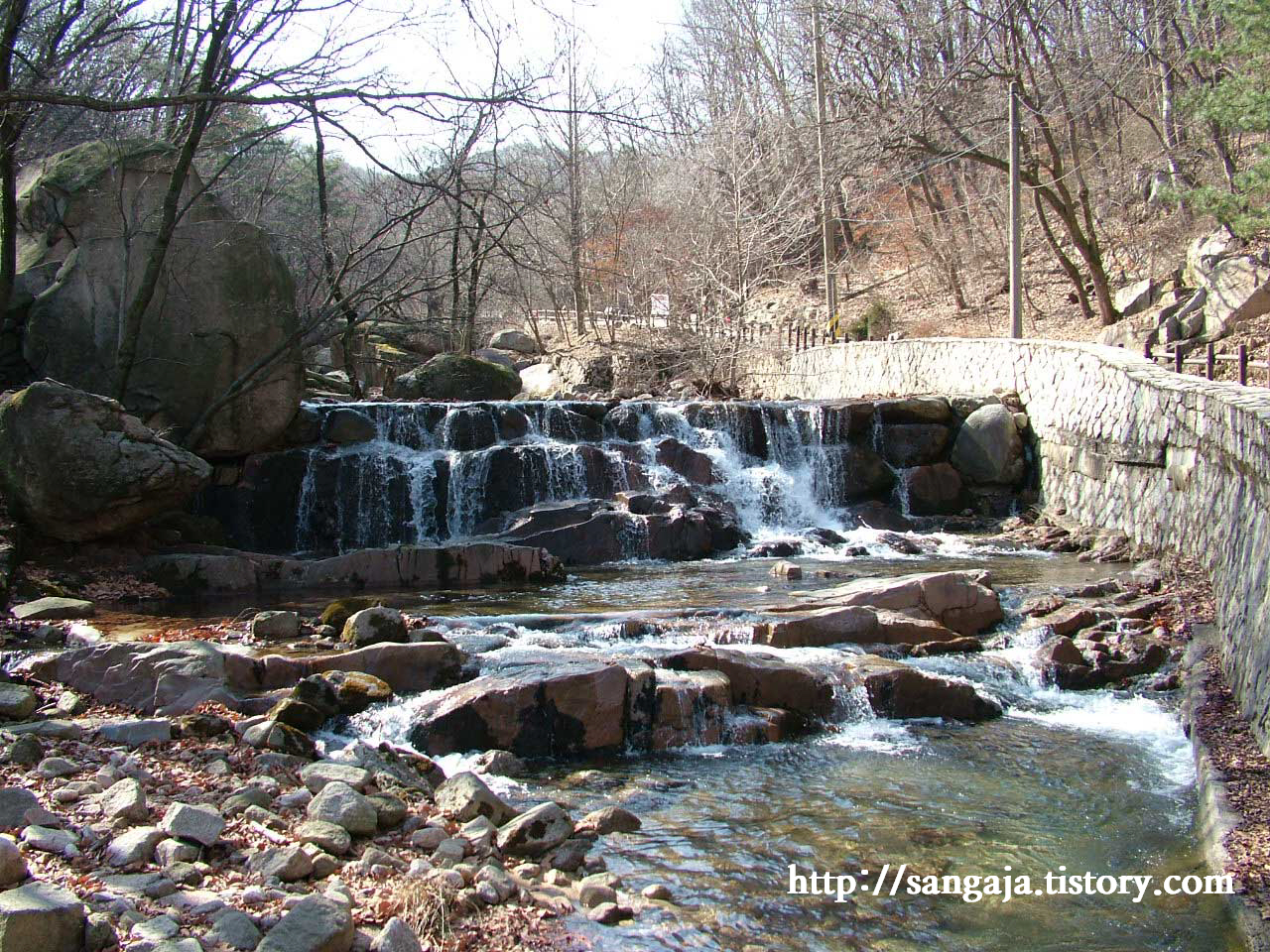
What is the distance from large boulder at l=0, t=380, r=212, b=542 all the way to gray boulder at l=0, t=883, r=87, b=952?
860cm

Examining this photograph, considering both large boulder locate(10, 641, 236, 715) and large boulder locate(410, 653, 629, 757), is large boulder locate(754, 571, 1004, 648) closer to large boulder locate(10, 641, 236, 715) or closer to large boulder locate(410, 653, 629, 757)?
large boulder locate(410, 653, 629, 757)

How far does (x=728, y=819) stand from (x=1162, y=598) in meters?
5.44

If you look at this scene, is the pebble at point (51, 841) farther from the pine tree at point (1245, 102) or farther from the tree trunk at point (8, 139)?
the pine tree at point (1245, 102)

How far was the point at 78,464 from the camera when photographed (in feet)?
35.0

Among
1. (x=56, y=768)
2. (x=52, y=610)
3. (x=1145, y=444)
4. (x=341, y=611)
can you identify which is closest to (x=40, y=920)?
(x=56, y=768)

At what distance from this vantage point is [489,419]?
1598cm

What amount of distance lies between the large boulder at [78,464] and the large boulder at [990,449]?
1091 cm

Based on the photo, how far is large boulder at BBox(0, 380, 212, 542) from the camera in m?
10.6

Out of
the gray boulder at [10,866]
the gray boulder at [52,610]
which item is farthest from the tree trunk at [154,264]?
the gray boulder at [10,866]

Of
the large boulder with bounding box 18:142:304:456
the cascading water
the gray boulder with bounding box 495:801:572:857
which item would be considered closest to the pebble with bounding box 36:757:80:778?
the gray boulder with bounding box 495:801:572:857

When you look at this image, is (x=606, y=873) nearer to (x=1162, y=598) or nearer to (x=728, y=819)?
(x=728, y=819)

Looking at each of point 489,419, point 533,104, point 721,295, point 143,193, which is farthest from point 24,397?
point 721,295

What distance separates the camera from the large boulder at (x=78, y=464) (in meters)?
10.6

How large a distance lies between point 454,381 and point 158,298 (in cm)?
701
